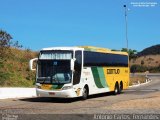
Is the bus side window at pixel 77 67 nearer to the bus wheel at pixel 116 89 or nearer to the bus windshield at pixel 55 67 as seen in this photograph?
the bus windshield at pixel 55 67

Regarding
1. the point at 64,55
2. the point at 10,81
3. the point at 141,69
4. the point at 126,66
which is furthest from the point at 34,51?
the point at 141,69

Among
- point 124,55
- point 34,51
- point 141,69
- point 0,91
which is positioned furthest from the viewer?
point 141,69

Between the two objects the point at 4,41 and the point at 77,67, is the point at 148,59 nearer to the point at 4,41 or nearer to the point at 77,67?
the point at 4,41

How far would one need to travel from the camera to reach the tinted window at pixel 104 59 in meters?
28.3

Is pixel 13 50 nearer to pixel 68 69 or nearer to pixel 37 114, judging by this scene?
pixel 68 69

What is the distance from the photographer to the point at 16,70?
146ft

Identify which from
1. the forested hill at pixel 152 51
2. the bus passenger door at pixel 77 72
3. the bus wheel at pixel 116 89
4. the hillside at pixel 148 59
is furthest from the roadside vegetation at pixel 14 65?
the forested hill at pixel 152 51

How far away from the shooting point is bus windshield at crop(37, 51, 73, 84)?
1014 inches

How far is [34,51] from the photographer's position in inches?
2205

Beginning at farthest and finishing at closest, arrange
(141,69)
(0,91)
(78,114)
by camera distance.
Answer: (141,69), (0,91), (78,114)

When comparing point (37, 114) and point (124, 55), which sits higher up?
point (124, 55)

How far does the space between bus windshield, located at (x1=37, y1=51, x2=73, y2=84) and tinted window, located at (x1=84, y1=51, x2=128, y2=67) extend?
6.67ft

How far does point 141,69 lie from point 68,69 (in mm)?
110168

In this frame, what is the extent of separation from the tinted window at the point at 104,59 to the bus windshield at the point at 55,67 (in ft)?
6.67
